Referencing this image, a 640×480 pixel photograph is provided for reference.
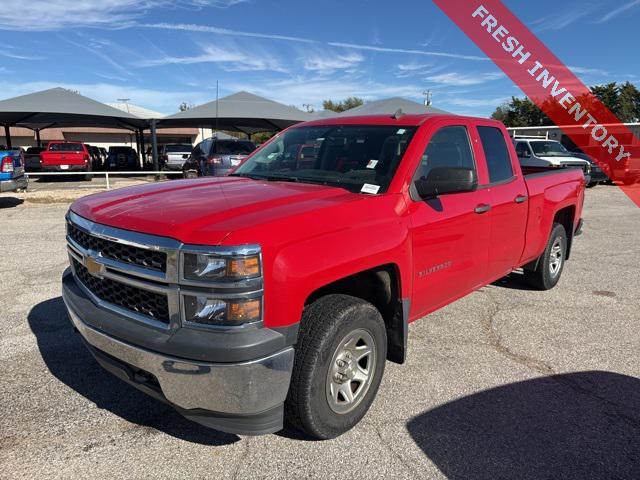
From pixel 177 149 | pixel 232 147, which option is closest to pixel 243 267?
pixel 232 147

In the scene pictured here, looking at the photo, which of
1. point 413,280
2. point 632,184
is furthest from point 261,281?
point 632,184

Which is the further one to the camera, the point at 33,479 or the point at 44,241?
the point at 44,241

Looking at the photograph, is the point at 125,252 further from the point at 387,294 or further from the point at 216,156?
the point at 216,156

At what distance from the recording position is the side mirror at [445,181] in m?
3.14

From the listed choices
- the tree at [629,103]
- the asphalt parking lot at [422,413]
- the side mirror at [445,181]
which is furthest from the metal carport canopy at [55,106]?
the tree at [629,103]

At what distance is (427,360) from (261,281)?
83.6 inches

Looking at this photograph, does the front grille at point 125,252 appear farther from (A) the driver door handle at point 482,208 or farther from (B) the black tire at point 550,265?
(B) the black tire at point 550,265

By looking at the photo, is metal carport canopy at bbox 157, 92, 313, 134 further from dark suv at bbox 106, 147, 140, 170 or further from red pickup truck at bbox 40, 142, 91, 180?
dark suv at bbox 106, 147, 140, 170

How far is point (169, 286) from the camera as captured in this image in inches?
91.7

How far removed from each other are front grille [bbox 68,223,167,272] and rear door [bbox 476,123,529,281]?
271 centimetres

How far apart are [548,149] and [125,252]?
18657 mm

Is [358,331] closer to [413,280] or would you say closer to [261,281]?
[413,280]

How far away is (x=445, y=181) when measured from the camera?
316 centimetres

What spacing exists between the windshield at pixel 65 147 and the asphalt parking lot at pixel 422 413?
19.9 metres
